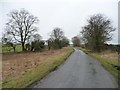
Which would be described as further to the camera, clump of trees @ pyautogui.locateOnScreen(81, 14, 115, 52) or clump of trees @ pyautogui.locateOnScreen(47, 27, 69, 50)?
clump of trees @ pyautogui.locateOnScreen(47, 27, 69, 50)

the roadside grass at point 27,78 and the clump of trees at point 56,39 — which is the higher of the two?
the clump of trees at point 56,39

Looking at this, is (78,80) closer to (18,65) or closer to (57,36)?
(18,65)

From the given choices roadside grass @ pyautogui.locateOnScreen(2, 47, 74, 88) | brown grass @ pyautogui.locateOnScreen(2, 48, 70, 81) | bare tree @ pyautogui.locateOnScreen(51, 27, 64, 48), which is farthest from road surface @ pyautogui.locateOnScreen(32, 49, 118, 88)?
bare tree @ pyautogui.locateOnScreen(51, 27, 64, 48)

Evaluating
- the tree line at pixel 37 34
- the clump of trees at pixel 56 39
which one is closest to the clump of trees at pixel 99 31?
the tree line at pixel 37 34

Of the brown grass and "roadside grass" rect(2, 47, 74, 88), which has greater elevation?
"roadside grass" rect(2, 47, 74, 88)

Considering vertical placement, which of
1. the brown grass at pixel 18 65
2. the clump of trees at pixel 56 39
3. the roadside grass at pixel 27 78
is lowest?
the brown grass at pixel 18 65

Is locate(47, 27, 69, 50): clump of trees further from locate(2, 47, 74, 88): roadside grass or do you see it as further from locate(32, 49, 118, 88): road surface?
locate(32, 49, 118, 88): road surface

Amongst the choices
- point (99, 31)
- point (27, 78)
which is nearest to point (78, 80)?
point (27, 78)

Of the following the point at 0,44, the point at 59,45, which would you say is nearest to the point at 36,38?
the point at 0,44

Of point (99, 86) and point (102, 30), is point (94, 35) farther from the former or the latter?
point (99, 86)

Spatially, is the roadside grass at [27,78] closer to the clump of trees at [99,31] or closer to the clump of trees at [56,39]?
the clump of trees at [99,31]

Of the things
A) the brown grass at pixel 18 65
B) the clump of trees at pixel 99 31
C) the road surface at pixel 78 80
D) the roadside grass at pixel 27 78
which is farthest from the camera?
the clump of trees at pixel 99 31

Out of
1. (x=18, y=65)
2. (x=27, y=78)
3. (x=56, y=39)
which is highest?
(x=56, y=39)

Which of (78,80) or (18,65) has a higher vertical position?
(78,80)
